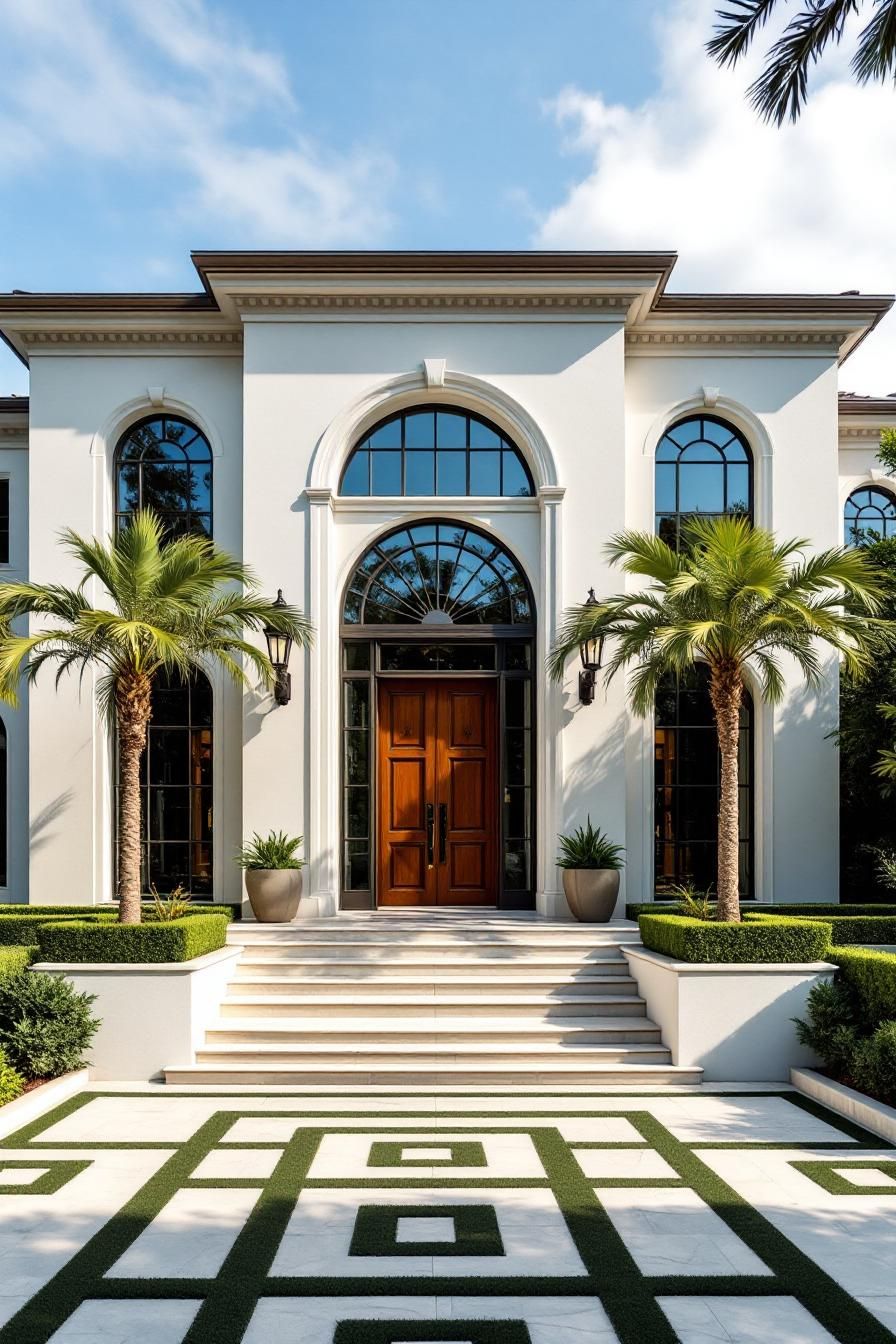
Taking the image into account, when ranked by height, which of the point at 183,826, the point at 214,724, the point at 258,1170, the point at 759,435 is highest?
the point at 759,435

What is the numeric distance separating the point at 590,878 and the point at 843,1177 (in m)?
5.02

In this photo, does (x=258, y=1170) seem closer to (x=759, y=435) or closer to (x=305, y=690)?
(x=305, y=690)

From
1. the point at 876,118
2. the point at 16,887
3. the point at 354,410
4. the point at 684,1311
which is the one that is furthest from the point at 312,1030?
the point at 876,118

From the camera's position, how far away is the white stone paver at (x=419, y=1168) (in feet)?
20.9

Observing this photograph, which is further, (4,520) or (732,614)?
(4,520)

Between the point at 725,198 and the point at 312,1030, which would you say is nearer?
the point at 725,198

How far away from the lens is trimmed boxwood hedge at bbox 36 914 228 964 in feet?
29.7

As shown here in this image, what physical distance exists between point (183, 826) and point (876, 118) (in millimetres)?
10459

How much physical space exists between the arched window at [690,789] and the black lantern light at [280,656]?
475cm

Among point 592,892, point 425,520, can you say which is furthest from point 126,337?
point 592,892

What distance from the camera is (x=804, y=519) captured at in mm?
13148

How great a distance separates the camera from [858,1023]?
838 centimetres

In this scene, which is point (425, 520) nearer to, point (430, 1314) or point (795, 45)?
point (795, 45)

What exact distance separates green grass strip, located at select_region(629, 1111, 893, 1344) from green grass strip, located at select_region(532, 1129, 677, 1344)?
0.76 ft
